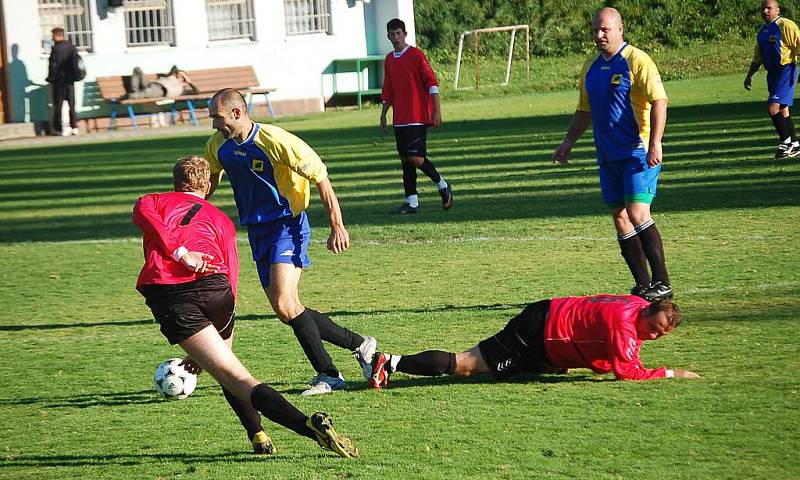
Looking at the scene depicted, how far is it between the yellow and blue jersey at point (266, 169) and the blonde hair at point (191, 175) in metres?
0.93

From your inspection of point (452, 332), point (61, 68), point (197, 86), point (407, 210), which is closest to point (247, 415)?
point (452, 332)

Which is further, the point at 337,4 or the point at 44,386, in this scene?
the point at 337,4

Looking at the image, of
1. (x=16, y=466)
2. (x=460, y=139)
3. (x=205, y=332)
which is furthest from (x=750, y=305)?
(x=460, y=139)

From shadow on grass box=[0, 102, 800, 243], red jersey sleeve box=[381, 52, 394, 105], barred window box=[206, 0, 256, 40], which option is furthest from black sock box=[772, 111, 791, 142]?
barred window box=[206, 0, 256, 40]

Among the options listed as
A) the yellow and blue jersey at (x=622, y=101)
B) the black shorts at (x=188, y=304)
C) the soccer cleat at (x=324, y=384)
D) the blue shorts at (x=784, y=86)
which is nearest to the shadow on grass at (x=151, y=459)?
the black shorts at (x=188, y=304)

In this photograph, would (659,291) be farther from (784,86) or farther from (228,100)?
(784,86)

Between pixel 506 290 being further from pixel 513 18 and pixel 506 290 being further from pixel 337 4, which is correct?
pixel 513 18

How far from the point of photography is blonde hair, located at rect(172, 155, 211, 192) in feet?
19.7

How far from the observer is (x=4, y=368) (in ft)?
27.5

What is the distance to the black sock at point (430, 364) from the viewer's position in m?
6.93

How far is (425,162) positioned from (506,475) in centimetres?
883

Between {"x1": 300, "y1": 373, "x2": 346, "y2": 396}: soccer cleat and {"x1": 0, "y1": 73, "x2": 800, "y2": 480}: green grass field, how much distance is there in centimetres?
23

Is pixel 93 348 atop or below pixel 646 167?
below

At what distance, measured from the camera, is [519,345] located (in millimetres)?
6812
